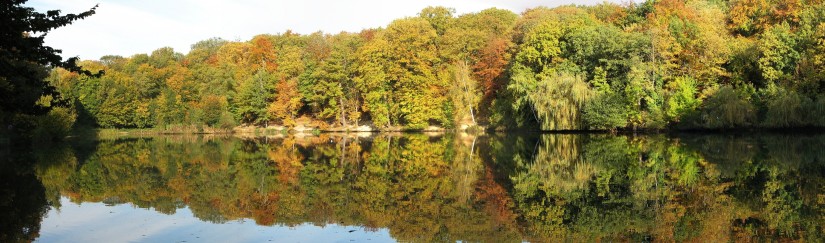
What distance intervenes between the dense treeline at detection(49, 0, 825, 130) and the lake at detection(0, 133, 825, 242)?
1876cm

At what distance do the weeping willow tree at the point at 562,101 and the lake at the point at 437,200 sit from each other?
19.2m

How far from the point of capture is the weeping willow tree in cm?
4303

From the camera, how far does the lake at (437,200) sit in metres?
10.4

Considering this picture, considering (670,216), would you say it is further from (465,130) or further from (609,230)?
(465,130)

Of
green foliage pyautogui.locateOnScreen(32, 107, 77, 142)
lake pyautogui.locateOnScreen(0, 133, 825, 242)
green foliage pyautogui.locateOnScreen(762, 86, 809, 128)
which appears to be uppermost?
green foliage pyautogui.locateOnScreen(762, 86, 809, 128)

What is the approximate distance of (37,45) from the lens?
15555 millimetres

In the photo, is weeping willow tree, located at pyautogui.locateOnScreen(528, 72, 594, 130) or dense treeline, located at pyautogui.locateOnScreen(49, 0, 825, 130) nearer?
dense treeline, located at pyautogui.locateOnScreen(49, 0, 825, 130)

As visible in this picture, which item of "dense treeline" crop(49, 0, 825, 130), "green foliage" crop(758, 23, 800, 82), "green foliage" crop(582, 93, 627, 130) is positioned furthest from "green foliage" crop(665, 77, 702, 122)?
"green foliage" crop(758, 23, 800, 82)

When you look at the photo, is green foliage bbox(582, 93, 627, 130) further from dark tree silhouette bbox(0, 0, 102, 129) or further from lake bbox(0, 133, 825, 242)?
dark tree silhouette bbox(0, 0, 102, 129)

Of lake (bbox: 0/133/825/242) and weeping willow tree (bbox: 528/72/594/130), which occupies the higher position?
weeping willow tree (bbox: 528/72/594/130)

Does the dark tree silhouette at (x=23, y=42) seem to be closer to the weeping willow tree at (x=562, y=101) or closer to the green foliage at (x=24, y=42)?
the green foliage at (x=24, y=42)

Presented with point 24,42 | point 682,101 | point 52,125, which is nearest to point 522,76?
point 682,101

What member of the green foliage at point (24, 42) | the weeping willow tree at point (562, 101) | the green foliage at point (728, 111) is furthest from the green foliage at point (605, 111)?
the green foliage at point (24, 42)

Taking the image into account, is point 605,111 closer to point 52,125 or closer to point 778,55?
point 778,55
